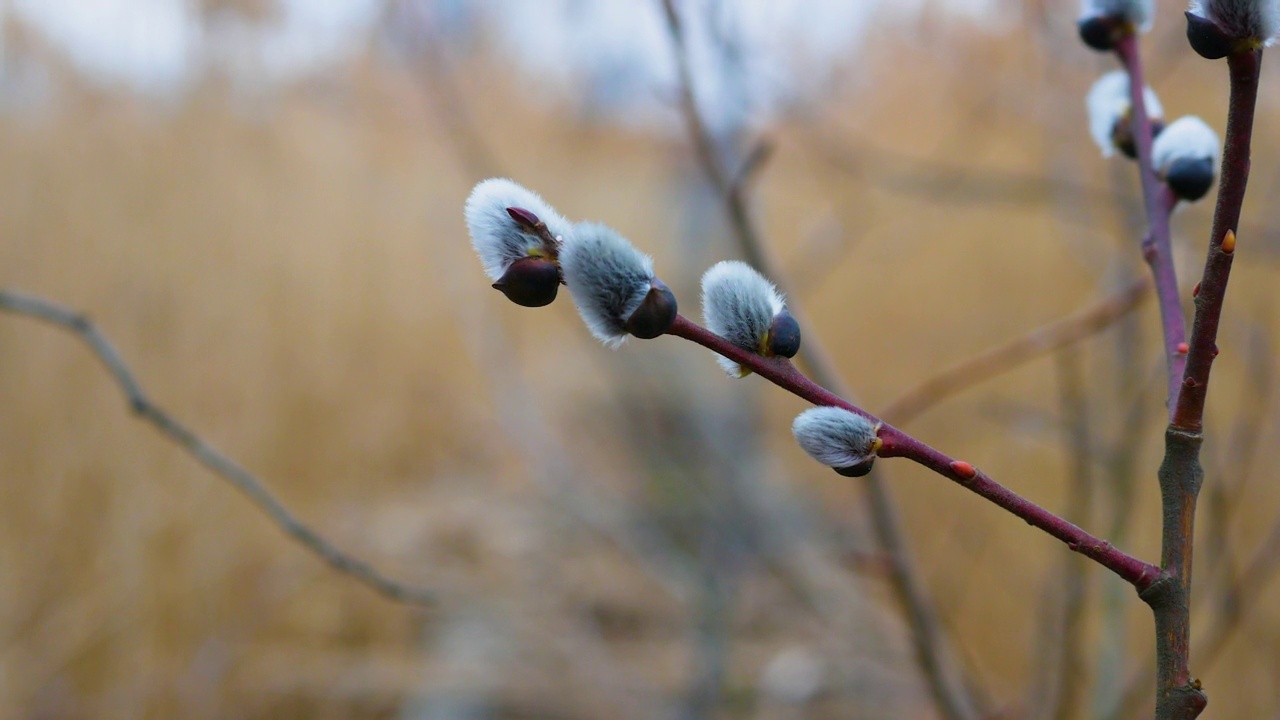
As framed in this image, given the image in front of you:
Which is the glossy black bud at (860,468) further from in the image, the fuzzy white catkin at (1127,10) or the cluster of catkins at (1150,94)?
the fuzzy white catkin at (1127,10)

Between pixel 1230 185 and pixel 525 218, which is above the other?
pixel 1230 185

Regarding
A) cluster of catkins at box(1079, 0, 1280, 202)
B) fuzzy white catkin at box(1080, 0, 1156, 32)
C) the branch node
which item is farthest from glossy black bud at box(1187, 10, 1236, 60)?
fuzzy white catkin at box(1080, 0, 1156, 32)

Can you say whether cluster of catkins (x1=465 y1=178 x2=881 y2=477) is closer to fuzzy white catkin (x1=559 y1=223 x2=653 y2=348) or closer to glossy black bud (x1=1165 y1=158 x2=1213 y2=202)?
fuzzy white catkin (x1=559 y1=223 x2=653 y2=348)

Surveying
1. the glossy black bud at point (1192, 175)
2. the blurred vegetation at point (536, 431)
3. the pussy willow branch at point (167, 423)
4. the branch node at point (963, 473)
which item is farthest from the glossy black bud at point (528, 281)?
the blurred vegetation at point (536, 431)

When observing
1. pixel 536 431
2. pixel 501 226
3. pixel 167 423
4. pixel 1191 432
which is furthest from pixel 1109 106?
pixel 536 431

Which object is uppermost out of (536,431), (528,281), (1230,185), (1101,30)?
(1101,30)

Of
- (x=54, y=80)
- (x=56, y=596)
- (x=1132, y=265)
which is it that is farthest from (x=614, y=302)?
(x=54, y=80)

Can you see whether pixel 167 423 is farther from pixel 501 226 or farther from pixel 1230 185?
pixel 1230 185
